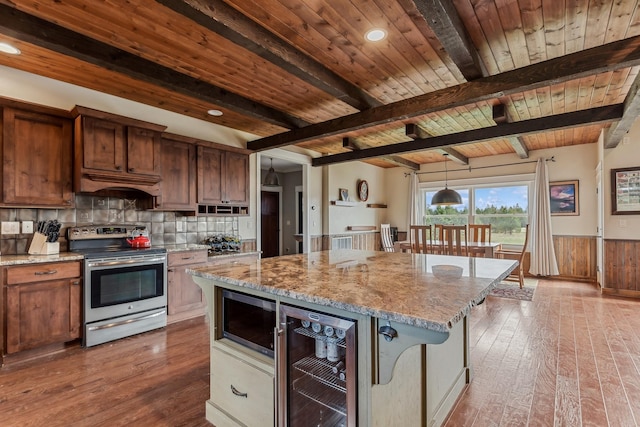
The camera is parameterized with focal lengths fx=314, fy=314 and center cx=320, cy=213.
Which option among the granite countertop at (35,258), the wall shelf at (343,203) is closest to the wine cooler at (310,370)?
the granite countertop at (35,258)

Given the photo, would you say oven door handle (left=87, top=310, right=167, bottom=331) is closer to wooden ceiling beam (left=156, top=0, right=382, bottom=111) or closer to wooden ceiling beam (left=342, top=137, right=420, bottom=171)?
wooden ceiling beam (left=156, top=0, right=382, bottom=111)

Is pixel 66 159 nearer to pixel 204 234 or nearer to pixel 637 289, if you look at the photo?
pixel 204 234

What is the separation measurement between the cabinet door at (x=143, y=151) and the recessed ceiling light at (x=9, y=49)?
97 centimetres

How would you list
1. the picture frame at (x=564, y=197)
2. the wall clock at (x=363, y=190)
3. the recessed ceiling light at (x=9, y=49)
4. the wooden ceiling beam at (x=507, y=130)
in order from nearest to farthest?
the recessed ceiling light at (x=9, y=49) < the wooden ceiling beam at (x=507, y=130) < the picture frame at (x=564, y=197) < the wall clock at (x=363, y=190)

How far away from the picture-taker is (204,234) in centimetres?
439

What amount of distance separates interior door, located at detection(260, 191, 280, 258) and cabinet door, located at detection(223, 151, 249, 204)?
3336 mm

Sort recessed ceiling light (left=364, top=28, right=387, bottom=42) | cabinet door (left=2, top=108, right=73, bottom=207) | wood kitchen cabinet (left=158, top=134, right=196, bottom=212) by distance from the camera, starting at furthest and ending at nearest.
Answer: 1. wood kitchen cabinet (left=158, top=134, right=196, bottom=212)
2. cabinet door (left=2, top=108, right=73, bottom=207)
3. recessed ceiling light (left=364, top=28, right=387, bottom=42)

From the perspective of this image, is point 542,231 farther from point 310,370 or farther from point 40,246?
point 40,246

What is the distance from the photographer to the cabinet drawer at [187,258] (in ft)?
11.7

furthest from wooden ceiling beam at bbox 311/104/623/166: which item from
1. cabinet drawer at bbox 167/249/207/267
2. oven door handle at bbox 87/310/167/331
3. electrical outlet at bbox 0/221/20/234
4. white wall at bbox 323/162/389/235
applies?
electrical outlet at bbox 0/221/20/234

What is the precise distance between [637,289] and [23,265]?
7.40 metres

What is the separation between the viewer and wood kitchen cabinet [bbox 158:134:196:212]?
3.72 m

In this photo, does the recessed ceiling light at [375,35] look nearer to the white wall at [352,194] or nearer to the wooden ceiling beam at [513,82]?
the wooden ceiling beam at [513,82]

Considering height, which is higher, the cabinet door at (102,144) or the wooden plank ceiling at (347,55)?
the wooden plank ceiling at (347,55)
